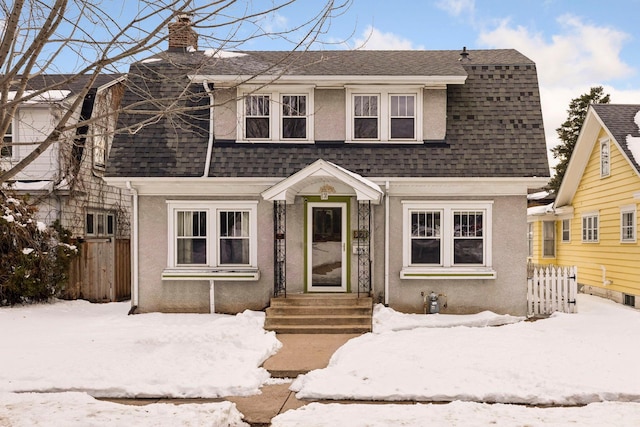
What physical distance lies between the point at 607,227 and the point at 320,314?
1064cm

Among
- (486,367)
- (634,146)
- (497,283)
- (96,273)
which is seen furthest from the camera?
(634,146)

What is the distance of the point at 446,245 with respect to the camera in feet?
41.0

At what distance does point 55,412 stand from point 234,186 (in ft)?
24.3

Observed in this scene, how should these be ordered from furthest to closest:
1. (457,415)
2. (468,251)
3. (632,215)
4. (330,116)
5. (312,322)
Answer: (632,215), (330,116), (468,251), (312,322), (457,415)

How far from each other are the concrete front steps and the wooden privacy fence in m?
5.65

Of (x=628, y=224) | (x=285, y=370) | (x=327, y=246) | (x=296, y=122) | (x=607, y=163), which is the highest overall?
(x=296, y=122)

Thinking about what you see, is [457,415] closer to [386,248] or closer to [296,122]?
[386,248]

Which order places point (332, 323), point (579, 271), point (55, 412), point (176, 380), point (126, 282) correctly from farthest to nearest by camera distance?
point (579, 271), point (126, 282), point (332, 323), point (176, 380), point (55, 412)

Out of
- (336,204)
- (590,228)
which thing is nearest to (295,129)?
(336,204)

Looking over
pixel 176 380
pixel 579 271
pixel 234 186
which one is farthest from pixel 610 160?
pixel 176 380

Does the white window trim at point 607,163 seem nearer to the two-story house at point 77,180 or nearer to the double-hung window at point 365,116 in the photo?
the double-hung window at point 365,116

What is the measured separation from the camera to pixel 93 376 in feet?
24.8

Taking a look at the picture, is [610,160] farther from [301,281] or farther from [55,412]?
[55,412]

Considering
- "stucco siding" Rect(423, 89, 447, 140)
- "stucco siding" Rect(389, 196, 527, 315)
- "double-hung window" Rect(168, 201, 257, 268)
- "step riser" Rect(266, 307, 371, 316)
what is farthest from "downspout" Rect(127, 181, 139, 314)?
"stucco siding" Rect(423, 89, 447, 140)
